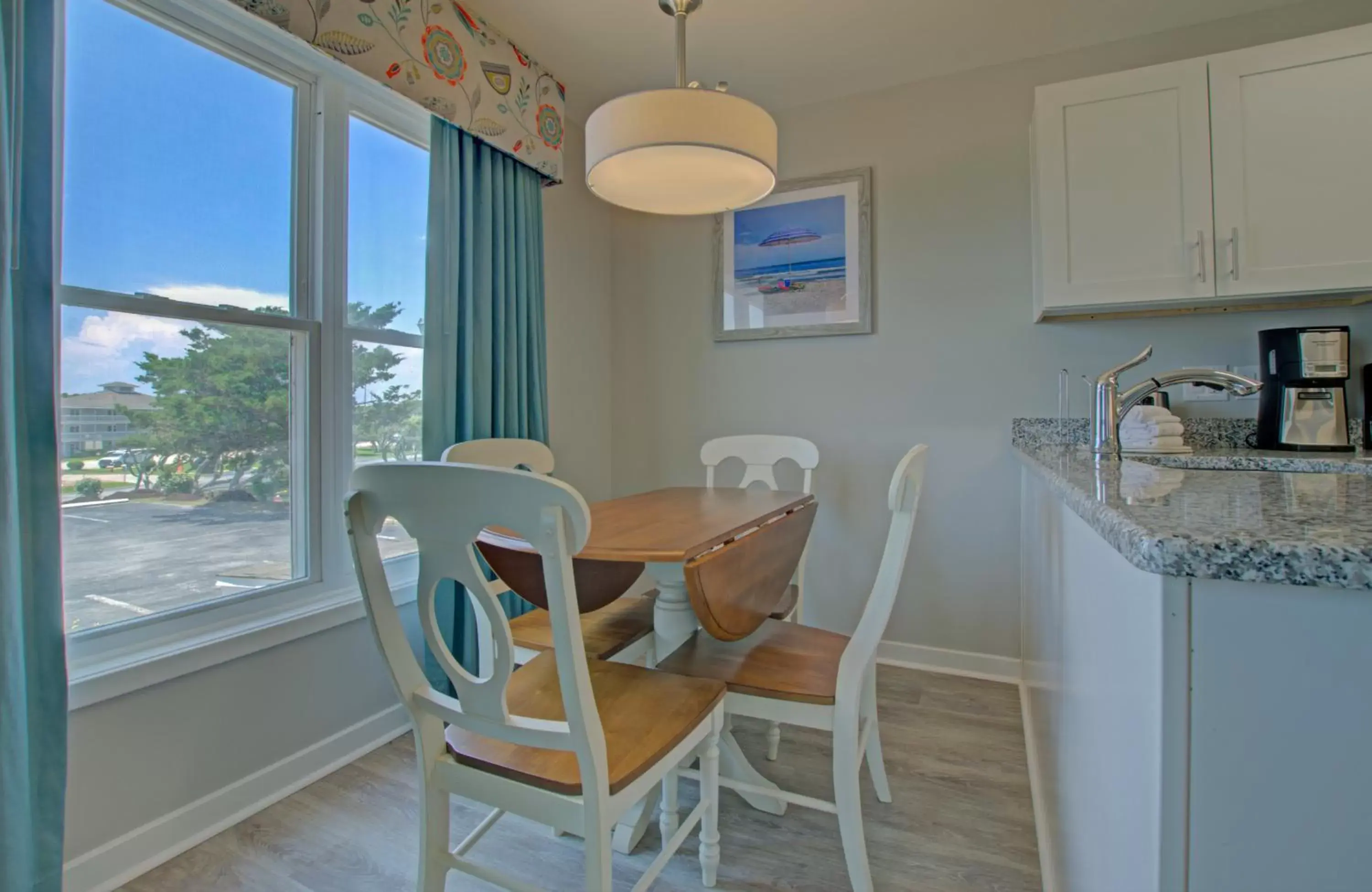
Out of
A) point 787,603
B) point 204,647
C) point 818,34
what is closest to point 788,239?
point 818,34

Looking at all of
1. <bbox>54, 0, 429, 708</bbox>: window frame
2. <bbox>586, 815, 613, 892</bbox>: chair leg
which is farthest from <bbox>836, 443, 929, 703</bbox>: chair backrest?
<bbox>54, 0, 429, 708</bbox>: window frame

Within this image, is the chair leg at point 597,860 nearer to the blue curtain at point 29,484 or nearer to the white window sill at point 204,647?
the white window sill at point 204,647

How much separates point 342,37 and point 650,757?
6.85 ft

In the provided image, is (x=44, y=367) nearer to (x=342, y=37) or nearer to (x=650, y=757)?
(x=342, y=37)

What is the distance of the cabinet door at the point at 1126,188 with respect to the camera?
77.2 inches

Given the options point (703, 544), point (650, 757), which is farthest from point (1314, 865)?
point (703, 544)

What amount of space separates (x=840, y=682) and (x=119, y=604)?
1.75m

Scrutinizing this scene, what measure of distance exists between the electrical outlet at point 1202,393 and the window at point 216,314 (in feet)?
9.47

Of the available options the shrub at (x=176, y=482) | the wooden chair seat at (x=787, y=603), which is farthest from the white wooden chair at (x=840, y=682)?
the shrub at (x=176, y=482)

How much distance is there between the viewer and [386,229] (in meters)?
2.17

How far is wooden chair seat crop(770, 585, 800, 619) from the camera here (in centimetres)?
192

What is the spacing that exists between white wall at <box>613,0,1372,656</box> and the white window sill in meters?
1.83

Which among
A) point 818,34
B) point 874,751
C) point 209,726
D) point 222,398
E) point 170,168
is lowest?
point 874,751

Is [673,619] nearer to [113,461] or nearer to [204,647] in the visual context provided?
[204,647]
